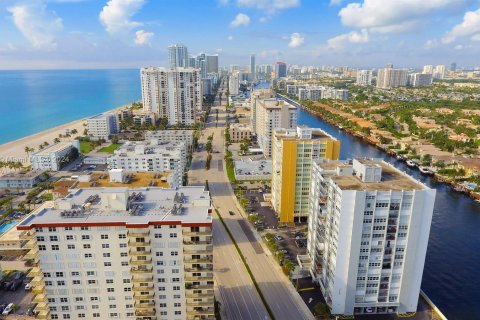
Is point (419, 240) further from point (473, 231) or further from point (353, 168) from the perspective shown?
point (473, 231)

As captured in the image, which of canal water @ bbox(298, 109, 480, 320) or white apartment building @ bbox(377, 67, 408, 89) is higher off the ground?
white apartment building @ bbox(377, 67, 408, 89)

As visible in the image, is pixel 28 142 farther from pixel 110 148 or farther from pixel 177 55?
pixel 177 55

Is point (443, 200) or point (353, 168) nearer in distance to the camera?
point (353, 168)

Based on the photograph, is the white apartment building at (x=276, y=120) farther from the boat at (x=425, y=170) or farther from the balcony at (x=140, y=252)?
the balcony at (x=140, y=252)

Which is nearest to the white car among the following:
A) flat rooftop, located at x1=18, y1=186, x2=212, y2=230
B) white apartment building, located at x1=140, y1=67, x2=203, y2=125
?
flat rooftop, located at x1=18, y1=186, x2=212, y2=230

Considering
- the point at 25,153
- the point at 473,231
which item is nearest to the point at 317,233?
the point at 473,231

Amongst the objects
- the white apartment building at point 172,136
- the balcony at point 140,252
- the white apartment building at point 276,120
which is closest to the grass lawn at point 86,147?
the white apartment building at point 172,136

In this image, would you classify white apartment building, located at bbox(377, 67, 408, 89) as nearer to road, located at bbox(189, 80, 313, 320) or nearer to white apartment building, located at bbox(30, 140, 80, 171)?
road, located at bbox(189, 80, 313, 320)

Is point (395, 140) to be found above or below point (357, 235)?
below
